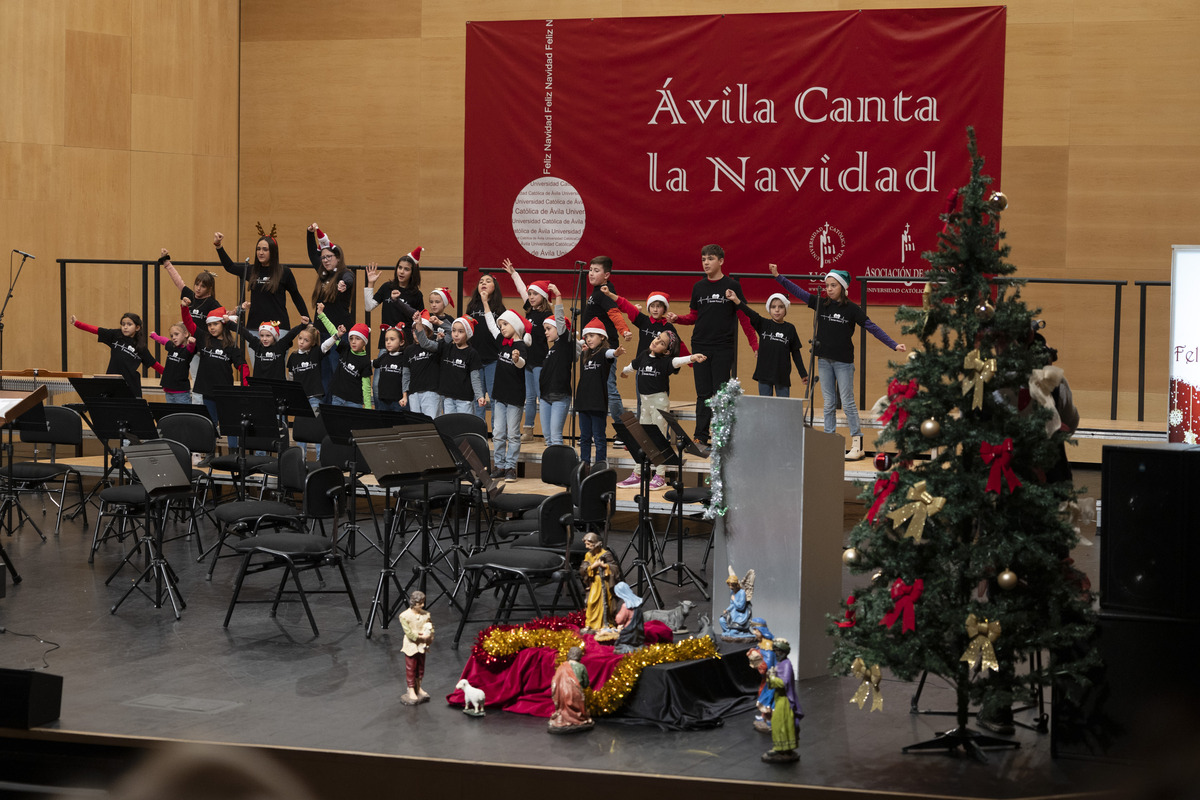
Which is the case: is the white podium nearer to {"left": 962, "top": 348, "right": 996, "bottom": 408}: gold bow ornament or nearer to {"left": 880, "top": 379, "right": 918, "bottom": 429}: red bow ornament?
{"left": 880, "top": 379, "right": 918, "bottom": 429}: red bow ornament

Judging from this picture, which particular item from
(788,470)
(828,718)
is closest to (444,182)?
(788,470)

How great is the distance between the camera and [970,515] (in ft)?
20.5

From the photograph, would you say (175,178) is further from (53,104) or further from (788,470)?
(788,470)

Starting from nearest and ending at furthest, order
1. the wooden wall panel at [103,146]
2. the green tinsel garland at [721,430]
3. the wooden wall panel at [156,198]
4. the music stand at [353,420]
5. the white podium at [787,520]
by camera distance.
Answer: the white podium at [787,520] → the green tinsel garland at [721,430] → the music stand at [353,420] → the wooden wall panel at [103,146] → the wooden wall panel at [156,198]

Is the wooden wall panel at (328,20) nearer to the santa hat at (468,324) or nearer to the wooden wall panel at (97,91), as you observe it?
the wooden wall panel at (97,91)

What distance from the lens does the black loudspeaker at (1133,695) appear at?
5.96 metres

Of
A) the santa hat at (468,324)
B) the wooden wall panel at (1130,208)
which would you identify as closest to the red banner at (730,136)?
the wooden wall panel at (1130,208)

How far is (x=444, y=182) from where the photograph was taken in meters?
16.3

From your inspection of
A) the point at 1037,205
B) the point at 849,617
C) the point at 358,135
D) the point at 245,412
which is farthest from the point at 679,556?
the point at 358,135

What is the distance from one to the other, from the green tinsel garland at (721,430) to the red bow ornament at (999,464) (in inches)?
74.3

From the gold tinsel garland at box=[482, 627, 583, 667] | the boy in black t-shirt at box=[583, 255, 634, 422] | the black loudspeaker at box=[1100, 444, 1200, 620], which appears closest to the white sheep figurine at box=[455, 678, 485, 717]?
the gold tinsel garland at box=[482, 627, 583, 667]

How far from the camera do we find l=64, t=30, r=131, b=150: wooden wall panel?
1535 centimetres

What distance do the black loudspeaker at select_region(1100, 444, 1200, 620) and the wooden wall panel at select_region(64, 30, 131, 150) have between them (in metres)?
13.1

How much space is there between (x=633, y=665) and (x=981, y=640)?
1.84 m
